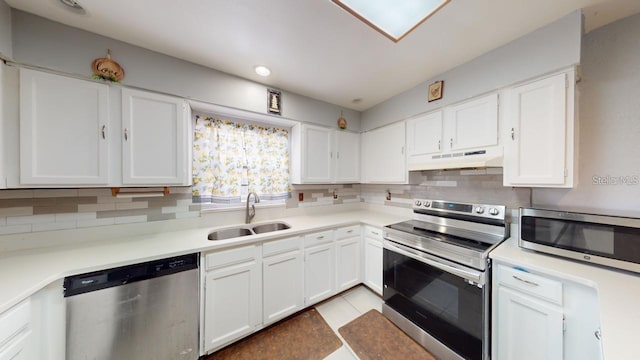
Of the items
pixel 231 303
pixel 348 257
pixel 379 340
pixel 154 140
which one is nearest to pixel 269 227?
pixel 231 303

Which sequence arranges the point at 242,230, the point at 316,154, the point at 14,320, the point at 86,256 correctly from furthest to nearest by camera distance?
the point at 316,154, the point at 242,230, the point at 86,256, the point at 14,320

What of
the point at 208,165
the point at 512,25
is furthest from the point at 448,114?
the point at 208,165

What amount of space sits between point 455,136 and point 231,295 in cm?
248

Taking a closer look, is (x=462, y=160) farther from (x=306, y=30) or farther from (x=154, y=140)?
(x=154, y=140)

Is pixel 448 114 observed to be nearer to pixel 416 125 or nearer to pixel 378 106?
pixel 416 125

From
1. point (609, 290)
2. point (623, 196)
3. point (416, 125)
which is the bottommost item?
point (609, 290)

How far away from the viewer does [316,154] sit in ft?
8.25

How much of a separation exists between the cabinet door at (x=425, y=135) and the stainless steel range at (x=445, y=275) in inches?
22.7

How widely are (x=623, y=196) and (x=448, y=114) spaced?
1.25 m

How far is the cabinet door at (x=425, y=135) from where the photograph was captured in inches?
78.9

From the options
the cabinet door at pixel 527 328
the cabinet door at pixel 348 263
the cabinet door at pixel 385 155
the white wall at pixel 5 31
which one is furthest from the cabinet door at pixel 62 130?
the cabinet door at pixel 527 328

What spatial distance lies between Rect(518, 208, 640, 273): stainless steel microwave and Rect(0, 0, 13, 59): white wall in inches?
139

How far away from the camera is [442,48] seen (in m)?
1.58

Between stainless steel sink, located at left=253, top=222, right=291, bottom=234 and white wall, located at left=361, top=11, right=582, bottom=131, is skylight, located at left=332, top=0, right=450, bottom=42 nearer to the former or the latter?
white wall, located at left=361, top=11, right=582, bottom=131
